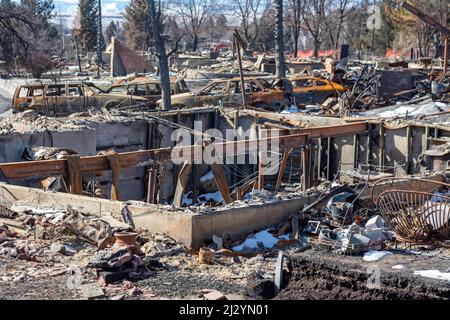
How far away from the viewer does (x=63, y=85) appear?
24.0m

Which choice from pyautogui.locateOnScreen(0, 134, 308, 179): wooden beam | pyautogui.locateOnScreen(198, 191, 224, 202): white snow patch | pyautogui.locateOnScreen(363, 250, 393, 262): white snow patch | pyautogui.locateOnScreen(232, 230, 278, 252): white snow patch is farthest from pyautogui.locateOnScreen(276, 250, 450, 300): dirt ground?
pyautogui.locateOnScreen(198, 191, 224, 202): white snow patch

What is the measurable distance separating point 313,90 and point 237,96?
10.5 ft

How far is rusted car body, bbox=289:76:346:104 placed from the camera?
86.0ft

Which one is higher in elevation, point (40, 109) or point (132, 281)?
point (40, 109)

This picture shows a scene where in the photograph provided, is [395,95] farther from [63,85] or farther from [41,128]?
[41,128]

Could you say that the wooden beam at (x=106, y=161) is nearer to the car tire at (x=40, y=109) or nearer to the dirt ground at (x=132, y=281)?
the dirt ground at (x=132, y=281)

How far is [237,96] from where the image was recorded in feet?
80.8

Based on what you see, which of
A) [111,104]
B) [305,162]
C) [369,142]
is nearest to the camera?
[305,162]

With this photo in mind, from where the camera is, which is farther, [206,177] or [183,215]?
[206,177]

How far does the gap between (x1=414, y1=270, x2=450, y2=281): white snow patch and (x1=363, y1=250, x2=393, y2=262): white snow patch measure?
3.72ft

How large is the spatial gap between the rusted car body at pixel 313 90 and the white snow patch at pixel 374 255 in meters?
16.3

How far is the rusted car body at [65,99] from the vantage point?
23094mm

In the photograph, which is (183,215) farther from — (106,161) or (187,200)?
(187,200)

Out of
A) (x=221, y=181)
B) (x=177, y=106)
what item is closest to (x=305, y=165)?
(x=221, y=181)
